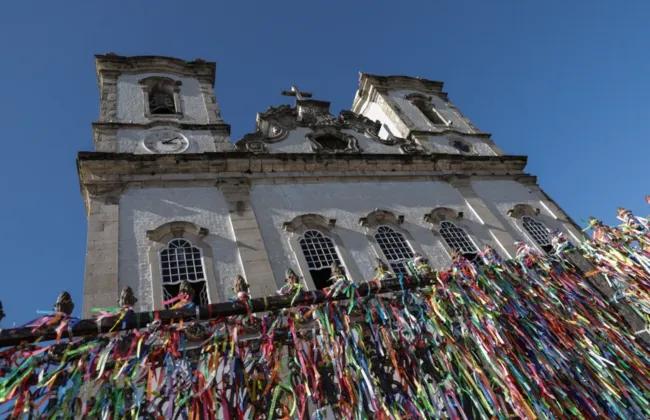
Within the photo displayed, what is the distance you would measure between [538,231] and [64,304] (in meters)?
12.3

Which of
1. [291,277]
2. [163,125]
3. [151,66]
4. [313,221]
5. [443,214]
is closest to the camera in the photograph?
[291,277]

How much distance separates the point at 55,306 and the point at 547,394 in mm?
7523

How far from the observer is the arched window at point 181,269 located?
8.81m

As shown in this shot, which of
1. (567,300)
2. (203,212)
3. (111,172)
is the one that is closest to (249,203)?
(203,212)

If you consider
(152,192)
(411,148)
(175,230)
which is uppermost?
(411,148)

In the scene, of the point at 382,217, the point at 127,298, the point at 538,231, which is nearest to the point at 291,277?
the point at 127,298

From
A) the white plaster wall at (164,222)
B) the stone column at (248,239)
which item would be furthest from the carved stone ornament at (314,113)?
the white plaster wall at (164,222)

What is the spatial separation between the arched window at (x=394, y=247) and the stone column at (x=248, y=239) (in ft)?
10.1

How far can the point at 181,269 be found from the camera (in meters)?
9.15

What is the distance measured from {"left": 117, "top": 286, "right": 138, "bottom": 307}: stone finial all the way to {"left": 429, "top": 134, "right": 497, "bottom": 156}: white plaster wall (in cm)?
1120

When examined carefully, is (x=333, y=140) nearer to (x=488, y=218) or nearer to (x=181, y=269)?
(x=488, y=218)

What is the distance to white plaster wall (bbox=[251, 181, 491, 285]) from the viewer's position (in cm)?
1039

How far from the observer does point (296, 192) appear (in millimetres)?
11969

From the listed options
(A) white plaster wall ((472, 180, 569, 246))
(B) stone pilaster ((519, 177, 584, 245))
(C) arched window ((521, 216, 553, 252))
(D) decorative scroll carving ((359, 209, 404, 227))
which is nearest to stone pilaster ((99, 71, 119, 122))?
(D) decorative scroll carving ((359, 209, 404, 227))
